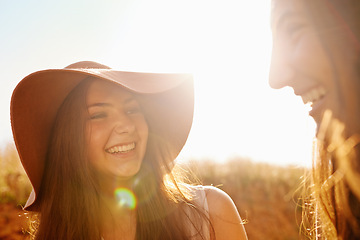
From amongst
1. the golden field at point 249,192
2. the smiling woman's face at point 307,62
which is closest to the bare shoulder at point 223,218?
the smiling woman's face at point 307,62

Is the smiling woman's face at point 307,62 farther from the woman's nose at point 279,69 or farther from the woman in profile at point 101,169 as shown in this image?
the woman in profile at point 101,169

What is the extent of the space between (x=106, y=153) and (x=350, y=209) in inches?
61.2

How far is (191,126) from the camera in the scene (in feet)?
8.68

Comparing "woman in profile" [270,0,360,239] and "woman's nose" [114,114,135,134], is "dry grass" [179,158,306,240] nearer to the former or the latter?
"woman's nose" [114,114,135,134]

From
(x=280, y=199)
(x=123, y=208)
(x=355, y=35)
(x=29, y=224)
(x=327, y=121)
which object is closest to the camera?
(x=355, y=35)

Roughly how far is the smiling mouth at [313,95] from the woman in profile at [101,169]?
1.04 meters

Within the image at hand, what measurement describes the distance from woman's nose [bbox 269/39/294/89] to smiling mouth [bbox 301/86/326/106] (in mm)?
89

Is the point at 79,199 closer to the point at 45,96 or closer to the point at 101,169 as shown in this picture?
the point at 101,169

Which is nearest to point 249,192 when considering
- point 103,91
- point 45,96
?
point 103,91

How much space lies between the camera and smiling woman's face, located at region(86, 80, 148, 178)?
2.24 meters

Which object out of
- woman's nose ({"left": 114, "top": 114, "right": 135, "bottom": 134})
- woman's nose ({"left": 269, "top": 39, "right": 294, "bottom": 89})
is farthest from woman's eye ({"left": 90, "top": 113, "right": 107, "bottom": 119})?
woman's nose ({"left": 269, "top": 39, "right": 294, "bottom": 89})

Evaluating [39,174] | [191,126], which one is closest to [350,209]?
[191,126]

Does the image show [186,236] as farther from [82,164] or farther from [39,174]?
[39,174]

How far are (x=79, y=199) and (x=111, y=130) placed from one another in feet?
2.02
